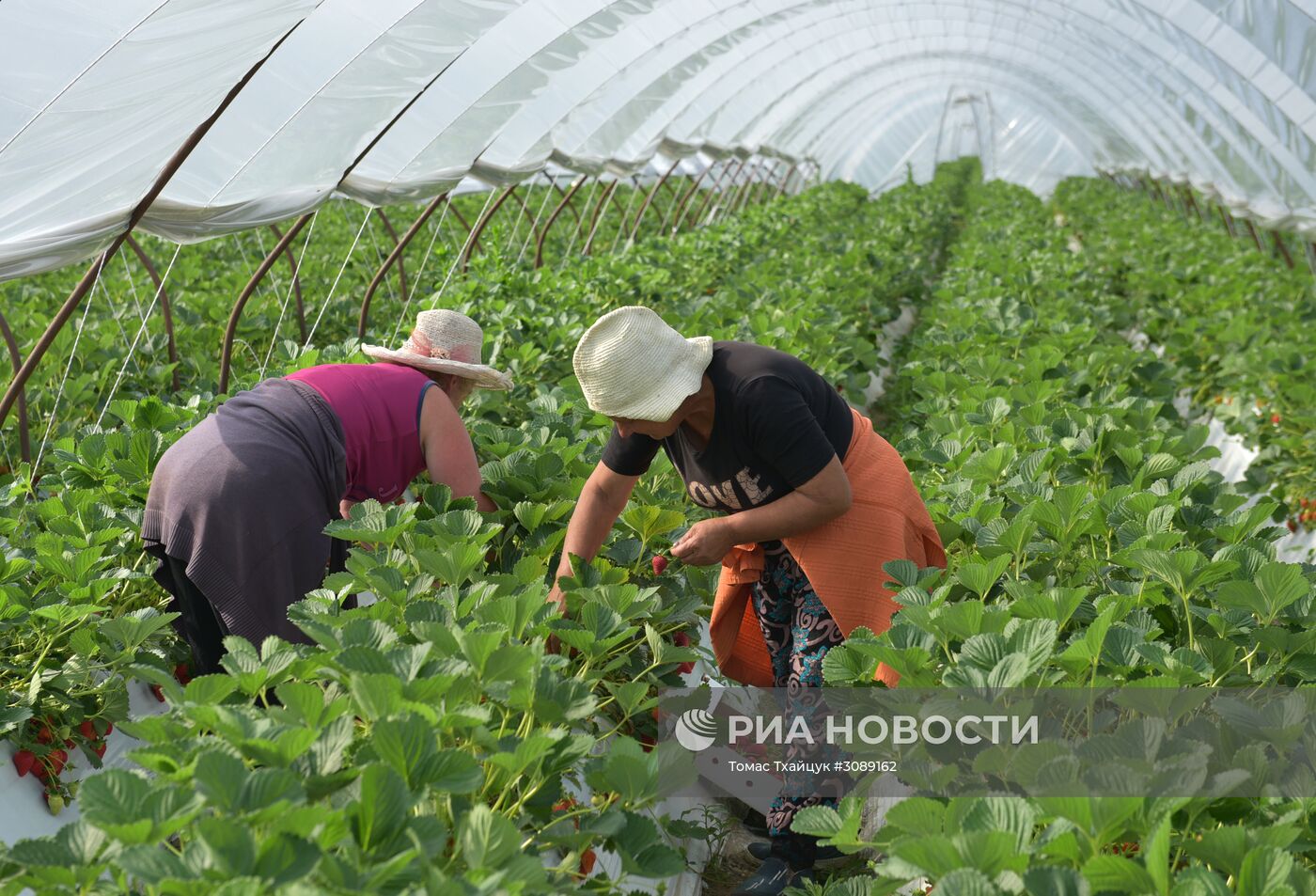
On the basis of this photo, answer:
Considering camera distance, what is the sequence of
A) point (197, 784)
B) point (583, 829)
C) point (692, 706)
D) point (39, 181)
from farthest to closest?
point (39, 181) → point (692, 706) → point (583, 829) → point (197, 784)

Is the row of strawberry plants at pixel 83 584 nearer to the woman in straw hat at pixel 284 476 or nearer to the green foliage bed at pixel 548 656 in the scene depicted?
the green foliage bed at pixel 548 656

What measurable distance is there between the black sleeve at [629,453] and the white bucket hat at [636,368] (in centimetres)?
13

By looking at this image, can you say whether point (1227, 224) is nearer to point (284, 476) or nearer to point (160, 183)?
point (160, 183)

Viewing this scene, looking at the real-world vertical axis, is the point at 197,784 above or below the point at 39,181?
below

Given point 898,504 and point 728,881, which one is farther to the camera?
point 728,881

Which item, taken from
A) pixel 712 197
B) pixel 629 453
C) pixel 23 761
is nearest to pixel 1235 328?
pixel 629 453

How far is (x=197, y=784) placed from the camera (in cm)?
137

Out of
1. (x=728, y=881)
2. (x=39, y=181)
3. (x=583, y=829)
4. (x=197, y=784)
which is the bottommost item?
(x=728, y=881)

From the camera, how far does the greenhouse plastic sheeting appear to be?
12.1 feet

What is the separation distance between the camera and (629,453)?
2.71 meters

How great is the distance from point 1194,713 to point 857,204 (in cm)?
1763

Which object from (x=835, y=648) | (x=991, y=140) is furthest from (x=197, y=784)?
(x=991, y=140)

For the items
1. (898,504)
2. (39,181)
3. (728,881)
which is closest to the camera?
(898,504)

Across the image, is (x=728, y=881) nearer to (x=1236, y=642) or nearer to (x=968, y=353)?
(x=1236, y=642)
